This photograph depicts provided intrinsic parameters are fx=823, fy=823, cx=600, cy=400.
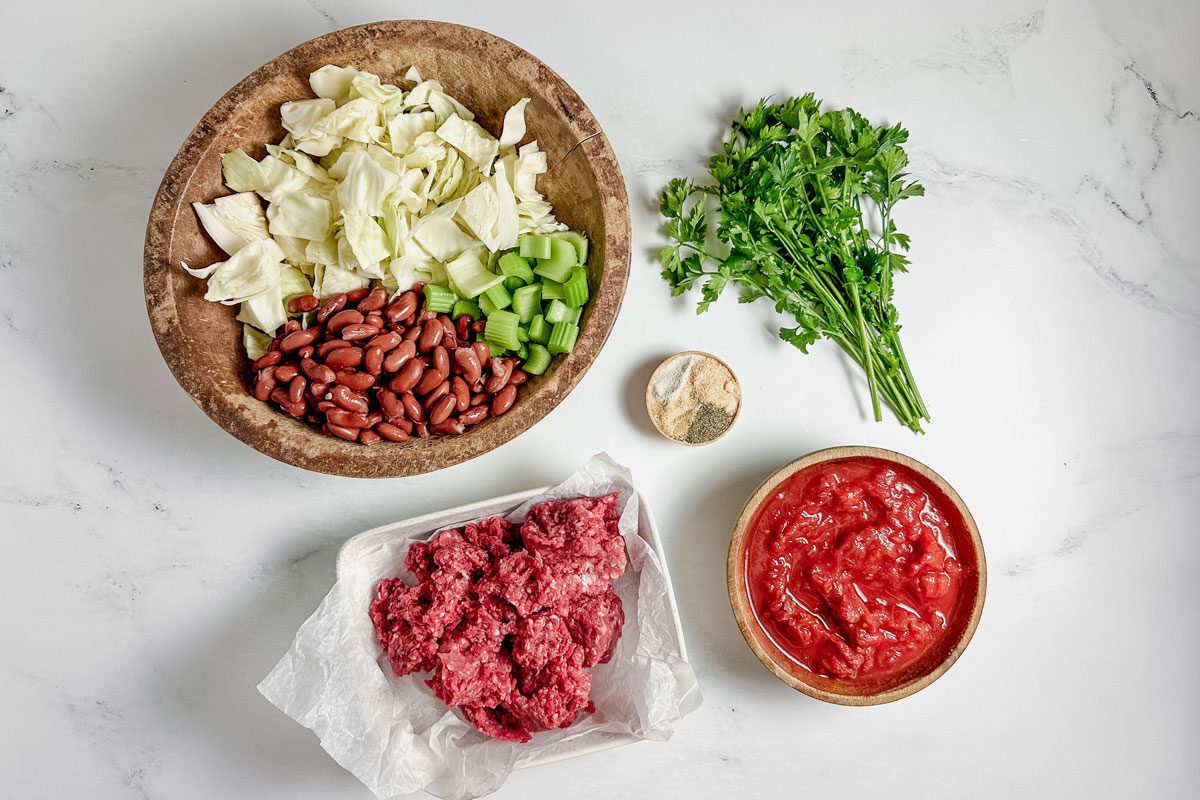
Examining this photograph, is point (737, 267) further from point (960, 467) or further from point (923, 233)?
point (960, 467)

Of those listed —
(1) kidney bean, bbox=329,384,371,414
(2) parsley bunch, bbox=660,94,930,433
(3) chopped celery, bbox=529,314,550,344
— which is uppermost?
(2) parsley bunch, bbox=660,94,930,433

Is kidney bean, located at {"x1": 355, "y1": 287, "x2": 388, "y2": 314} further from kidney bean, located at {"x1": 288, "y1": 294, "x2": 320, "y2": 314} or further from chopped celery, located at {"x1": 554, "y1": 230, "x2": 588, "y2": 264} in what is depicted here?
chopped celery, located at {"x1": 554, "y1": 230, "x2": 588, "y2": 264}

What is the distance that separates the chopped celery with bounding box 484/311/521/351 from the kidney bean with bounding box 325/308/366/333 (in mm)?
307

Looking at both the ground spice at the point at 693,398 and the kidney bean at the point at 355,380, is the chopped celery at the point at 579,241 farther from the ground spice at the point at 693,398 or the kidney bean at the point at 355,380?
the kidney bean at the point at 355,380

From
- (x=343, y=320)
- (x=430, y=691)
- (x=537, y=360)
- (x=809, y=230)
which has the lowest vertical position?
(x=430, y=691)

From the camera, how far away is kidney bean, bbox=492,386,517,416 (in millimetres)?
1971

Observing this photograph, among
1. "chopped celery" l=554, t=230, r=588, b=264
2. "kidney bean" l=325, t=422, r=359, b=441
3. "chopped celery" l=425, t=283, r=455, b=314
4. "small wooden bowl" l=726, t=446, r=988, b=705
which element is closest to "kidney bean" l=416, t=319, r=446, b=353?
"chopped celery" l=425, t=283, r=455, b=314

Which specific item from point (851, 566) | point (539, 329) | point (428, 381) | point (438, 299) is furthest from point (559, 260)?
point (851, 566)

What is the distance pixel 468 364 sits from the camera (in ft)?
6.49

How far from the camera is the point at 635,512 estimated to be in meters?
2.10

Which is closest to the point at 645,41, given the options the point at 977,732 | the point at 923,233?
the point at 923,233

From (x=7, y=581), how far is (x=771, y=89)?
8.28 ft

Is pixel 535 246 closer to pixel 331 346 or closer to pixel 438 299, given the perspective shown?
pixel 438 299

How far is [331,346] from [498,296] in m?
0.42
